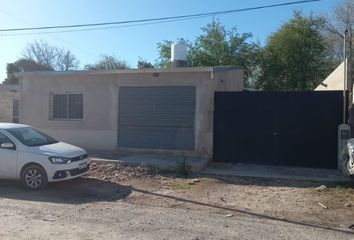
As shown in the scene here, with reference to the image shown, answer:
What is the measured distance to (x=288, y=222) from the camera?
7.95 meters

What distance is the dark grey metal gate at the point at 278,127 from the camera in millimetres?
13539

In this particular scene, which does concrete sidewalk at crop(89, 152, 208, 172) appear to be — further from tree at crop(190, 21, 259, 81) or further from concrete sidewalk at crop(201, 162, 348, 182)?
tree at crop(190, 21, 259, 81)

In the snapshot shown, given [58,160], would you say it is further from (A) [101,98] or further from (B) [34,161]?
(A) [101,98]

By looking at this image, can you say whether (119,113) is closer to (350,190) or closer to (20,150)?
(20,150)

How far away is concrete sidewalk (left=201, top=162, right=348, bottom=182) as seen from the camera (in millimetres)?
12141

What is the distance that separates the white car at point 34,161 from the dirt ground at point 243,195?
1.48 m

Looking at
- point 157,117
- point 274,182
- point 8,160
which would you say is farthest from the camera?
point 157,117

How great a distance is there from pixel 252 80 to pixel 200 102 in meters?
23.2

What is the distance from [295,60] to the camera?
3516 centimetres

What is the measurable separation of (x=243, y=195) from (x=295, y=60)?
2679 centimetres

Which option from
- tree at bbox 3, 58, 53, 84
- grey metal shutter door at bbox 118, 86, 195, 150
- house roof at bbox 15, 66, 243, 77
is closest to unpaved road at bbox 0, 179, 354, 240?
grey metal shutter door at bbox 118, 86, 195, 150

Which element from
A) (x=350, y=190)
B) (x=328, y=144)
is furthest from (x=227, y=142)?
(x=350, y=190)

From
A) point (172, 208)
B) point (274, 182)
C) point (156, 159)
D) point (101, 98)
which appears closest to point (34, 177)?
point (172, 208)

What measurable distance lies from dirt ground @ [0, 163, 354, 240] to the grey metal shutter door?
239cm
